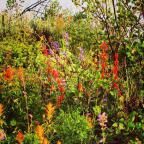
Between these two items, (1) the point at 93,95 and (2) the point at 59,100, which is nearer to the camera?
(2) the point at 59,100

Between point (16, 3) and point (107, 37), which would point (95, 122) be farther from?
point (16, 3)

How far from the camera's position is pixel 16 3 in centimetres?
997

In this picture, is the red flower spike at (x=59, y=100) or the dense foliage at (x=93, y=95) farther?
the red flower spike at (x=59, y=100)

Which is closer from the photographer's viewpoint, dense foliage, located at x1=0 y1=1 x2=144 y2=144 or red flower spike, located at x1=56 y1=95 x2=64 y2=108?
dense foliage, located at x1=0 y1=1 x2=144 y2=144

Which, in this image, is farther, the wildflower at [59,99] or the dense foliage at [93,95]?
the wildflower at [59,99]

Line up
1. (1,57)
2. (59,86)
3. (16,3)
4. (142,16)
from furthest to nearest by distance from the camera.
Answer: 1. (16,3)
2. (1,57)
3. (59,86)
4. (142,16)

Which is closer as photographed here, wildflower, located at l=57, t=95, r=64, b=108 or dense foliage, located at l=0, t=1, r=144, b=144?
dense foliage, located at l=0, t=1, r=144, b=144

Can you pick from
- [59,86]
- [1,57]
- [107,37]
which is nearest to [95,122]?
[59,86]

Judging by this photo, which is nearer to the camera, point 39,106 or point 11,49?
point 39,106

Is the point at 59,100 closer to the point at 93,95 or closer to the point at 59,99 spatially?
the point at 59,99

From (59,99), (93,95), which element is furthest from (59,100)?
(93,95)

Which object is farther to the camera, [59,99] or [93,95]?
[93,95]

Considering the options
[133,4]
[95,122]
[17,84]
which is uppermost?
[133,4]

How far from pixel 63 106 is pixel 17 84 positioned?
2.27 ft
